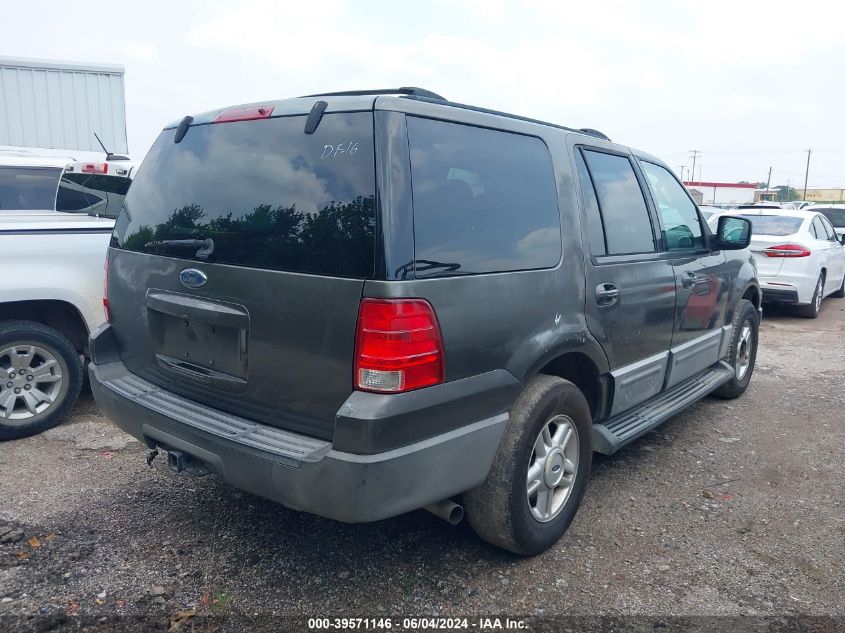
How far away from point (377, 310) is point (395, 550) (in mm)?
1381

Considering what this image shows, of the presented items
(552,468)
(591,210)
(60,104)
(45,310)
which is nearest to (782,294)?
(591,210)

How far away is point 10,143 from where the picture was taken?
372 inches

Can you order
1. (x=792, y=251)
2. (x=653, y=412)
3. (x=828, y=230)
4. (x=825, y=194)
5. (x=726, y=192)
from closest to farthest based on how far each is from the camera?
1. (x=653, y=412)
2. (x=792, y=251)
3. (x=828, y=230)
4. (x=726, y=192)
5. (x=825, y=194)

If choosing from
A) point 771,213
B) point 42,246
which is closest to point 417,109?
point 42,246

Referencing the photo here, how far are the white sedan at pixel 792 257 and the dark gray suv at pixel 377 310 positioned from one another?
271 inches

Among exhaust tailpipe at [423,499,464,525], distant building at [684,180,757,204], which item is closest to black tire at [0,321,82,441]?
exhaust tailpipe at [423,499,464,525]

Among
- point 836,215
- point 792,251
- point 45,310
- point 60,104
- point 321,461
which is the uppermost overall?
point 60,104

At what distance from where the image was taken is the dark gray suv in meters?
2.33

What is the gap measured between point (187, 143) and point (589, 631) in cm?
267

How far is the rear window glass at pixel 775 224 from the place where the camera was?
9.55 metres

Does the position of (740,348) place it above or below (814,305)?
above

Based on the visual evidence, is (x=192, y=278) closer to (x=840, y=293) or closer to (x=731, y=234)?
(x=731, y=234)

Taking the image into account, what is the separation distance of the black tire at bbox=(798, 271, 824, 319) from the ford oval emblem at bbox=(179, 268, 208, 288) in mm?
9335

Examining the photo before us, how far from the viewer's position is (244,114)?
2.81m
